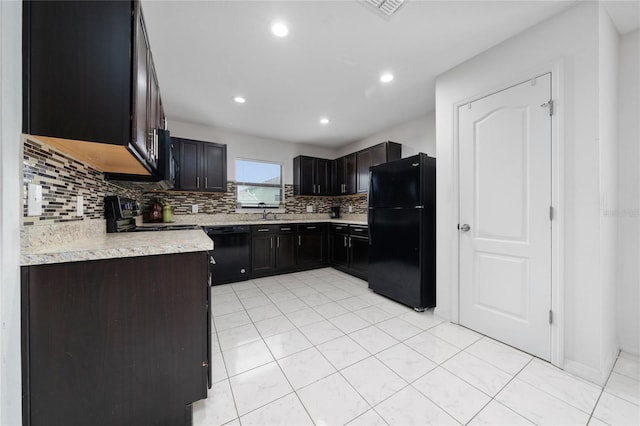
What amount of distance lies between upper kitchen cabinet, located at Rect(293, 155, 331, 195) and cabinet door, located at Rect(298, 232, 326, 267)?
0.91m

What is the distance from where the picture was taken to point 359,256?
3748mm

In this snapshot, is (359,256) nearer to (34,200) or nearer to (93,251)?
(93,251)

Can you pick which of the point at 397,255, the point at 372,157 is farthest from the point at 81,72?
the point at 372,157

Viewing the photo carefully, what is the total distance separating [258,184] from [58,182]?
3.36 m

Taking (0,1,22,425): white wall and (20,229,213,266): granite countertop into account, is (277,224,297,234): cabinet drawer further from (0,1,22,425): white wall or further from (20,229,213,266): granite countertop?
(0,1,22,425): white wall

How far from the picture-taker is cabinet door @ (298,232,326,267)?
425cm

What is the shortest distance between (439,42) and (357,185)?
2590 mm

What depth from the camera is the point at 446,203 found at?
2350 mm

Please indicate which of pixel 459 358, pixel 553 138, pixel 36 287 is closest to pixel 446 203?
pixel 553 138

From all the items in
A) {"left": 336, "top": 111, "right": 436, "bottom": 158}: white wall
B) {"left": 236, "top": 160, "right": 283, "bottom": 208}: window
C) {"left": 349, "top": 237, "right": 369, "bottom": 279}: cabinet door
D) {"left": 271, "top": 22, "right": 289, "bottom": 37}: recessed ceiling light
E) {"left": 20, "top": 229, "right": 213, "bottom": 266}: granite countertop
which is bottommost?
{"left": 349, "top": 237, "right": 369, "bottom": 279}: cabinet door

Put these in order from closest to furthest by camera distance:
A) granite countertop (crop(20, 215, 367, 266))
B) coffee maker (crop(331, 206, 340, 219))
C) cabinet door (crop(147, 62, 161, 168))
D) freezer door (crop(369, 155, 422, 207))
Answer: granite countertop (crop(20, 215, 367, 266)) → cabinet door (crop(147, 62, 161, 168)) → freezer door (crop(369, 155, 422, 207)) → coffee maker (crop(331, 206, 340, 219))

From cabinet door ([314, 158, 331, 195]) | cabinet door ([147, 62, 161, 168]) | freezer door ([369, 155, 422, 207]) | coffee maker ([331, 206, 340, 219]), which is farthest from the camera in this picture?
coffee maker ([331, 206, 340, 219])

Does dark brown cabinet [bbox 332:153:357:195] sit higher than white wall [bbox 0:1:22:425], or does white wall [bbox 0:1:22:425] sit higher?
dark brown cabinet [bbox 332:153:357:195]

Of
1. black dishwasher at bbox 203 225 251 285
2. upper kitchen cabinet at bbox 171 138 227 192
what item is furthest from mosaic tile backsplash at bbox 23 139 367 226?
black dishwasher at bbox 203 225 251 285
